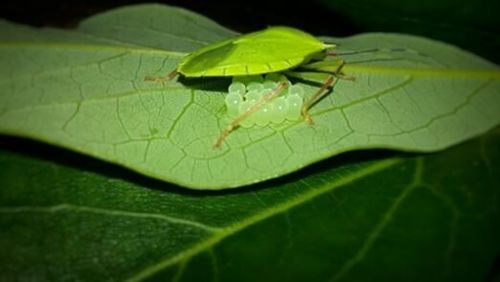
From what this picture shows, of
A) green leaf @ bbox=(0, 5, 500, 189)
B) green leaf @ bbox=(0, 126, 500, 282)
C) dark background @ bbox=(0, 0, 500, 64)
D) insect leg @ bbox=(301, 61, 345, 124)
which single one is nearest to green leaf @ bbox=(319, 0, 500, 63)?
dark background @ bbox=(0, 0, 500, 64)

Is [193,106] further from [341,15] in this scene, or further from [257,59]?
[341,15]

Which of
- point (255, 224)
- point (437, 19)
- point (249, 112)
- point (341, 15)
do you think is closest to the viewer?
point (255, 224)

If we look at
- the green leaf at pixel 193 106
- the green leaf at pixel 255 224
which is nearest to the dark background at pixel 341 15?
the green leaf at pixel 193 106

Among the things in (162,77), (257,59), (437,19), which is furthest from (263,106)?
(437,19)

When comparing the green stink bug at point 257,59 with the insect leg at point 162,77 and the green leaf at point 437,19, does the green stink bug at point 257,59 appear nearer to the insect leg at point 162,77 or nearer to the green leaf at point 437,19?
the insect leg at point 162,77

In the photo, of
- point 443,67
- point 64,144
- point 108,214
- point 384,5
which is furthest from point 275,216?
point 384,5

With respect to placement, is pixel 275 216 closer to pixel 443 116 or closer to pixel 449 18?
pixel 443 116
